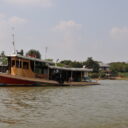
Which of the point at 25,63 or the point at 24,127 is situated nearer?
the point at 24,127

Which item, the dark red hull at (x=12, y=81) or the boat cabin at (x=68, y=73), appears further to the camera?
the boat cabin at (x=68, y=73)

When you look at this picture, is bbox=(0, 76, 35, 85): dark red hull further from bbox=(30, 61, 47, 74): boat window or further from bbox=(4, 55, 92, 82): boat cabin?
bbox=(30, 61, 47, 74): boat window

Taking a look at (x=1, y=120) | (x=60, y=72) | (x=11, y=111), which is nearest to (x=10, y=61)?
(x=60, y=72)

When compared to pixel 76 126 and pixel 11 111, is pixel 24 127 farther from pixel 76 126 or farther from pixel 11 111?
pixel 11 111

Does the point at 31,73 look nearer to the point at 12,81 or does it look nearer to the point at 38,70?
the point at 38,70

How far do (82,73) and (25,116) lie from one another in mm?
21679

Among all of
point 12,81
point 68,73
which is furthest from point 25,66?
point 68,73

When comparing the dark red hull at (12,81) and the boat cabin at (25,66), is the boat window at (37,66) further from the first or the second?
the dark red hull at (12,81)

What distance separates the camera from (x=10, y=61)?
81.2 feet

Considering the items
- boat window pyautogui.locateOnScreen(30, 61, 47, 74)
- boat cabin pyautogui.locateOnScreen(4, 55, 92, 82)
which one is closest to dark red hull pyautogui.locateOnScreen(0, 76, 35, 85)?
boat cabin pyautogui.locateOnScreen(4, 55, 92, 82)

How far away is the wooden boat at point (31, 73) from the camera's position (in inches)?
949

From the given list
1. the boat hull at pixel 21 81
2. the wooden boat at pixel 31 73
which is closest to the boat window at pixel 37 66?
the wooden boat at pixel 31 73

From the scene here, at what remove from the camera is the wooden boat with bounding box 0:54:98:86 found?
79.0 feet

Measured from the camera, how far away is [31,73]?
2541cm
